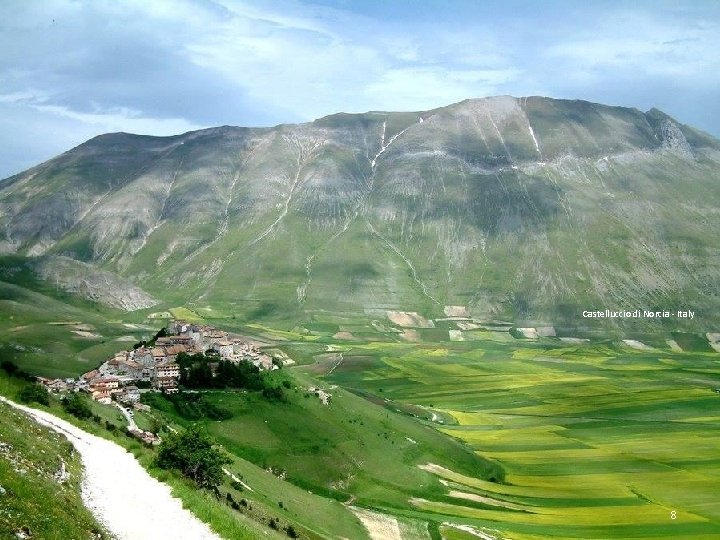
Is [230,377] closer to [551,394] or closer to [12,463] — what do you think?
[12,463]

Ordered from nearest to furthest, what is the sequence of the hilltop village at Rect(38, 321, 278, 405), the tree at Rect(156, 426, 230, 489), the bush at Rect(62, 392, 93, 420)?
the tree at Rect(156, 426, 230, 489), the bush at Rect(62, 392, 93, 420), the hilltop village at Rect(38, 321, 278, 405)

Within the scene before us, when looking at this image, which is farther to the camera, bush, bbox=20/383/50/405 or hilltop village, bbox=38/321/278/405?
hilltop village, bbox=38/321/278/405

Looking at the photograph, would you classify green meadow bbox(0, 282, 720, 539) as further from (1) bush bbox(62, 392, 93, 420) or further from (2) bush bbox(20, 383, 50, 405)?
(2) bush bbox(20, 383, 50, 405)

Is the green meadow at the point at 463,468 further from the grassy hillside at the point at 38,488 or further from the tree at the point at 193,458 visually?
the grassy hillside at the point at 38,488

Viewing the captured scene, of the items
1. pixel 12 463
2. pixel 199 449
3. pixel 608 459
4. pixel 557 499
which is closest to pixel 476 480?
pixel 557 499

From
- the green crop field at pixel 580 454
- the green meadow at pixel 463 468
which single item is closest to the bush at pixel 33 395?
the green meadow at pixel 463 468

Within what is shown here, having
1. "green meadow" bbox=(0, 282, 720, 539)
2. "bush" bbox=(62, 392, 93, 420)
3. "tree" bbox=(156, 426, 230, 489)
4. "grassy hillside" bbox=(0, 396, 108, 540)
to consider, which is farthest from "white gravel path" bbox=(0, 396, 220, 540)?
"bush" bbox=(62, 392, 93, 420)
